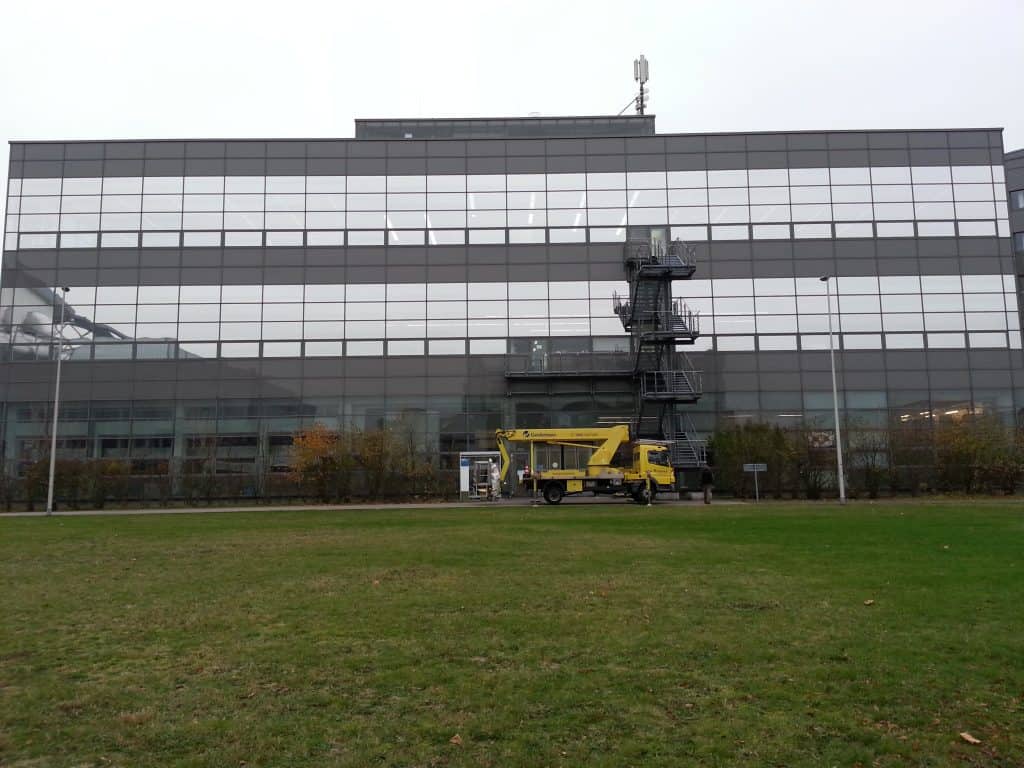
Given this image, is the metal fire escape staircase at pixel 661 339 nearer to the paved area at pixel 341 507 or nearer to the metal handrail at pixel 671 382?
the metal handrail at pixel 671 382

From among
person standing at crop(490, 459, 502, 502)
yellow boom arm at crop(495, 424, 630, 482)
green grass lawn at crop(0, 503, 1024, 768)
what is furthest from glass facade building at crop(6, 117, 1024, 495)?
green grass lawn at crop(0, 503, 1024, 768)

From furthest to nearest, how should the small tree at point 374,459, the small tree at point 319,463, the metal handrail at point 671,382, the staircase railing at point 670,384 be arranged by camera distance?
the metal handrail at point 671,382 → the staircase railing at point 670,384 → the small tree at point 374,459 → the small tree at point 319,463

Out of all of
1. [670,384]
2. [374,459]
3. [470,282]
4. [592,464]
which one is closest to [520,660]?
[592,464]

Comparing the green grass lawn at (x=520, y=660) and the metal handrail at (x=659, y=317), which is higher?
the metal handrail at (x=659, y=317)

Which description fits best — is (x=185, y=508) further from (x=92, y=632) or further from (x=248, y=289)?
(x=92, y=632)

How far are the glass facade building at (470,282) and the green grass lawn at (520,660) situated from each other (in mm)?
30033

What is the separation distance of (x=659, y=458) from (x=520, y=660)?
3113cm

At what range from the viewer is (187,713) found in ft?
18.2

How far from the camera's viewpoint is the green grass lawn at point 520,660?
4.92 meters

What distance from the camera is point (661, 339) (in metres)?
42.5

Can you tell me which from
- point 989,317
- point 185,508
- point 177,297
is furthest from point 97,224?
point 989,317

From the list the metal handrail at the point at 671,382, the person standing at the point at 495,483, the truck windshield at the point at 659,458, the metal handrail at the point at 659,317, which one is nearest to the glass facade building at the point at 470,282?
the metal handrail at the point at 659,317

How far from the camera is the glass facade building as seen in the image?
1719 inches

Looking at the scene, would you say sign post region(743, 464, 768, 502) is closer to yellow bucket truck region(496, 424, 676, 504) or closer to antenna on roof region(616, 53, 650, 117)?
yellow bucket truck region(496, 424, 676, 504)
